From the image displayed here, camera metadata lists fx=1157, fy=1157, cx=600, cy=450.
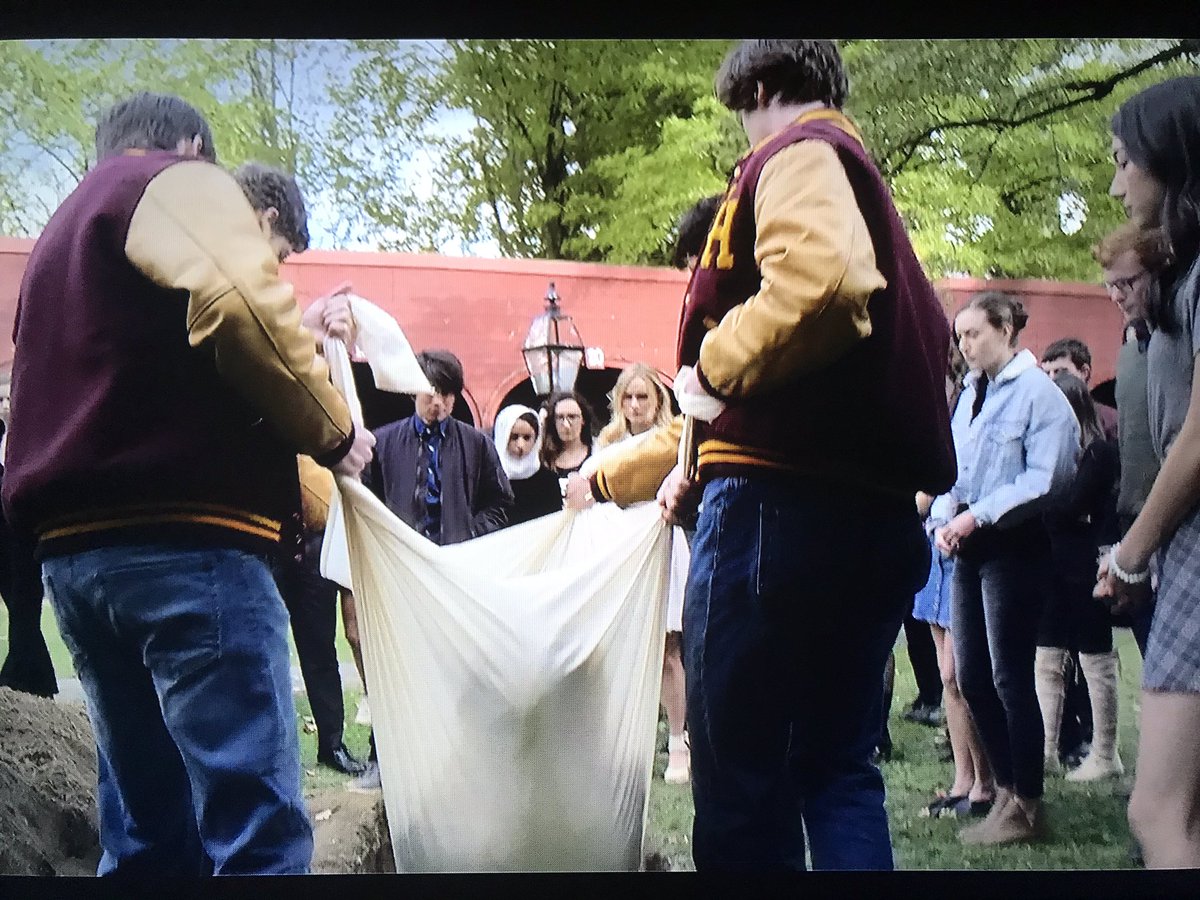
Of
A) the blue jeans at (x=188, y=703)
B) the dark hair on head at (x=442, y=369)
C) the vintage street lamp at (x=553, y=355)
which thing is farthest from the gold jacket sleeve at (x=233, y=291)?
the vintage street lamp at (x=553, y=355)

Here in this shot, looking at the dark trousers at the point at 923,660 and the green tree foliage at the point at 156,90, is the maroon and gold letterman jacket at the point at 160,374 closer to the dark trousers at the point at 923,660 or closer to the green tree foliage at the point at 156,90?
the green tree foliage at the point at 156,90

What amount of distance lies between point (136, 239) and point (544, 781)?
4.74ft

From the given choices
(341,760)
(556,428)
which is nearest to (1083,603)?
(556,428)

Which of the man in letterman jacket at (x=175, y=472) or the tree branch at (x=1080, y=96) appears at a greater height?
the tree branch at (x=1080, y=96)

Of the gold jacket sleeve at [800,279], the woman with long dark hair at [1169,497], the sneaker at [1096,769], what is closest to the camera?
the gold jacket sleeve at [800,279]

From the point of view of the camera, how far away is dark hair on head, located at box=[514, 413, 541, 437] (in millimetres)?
2611

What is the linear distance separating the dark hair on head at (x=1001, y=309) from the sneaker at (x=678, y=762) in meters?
1.16

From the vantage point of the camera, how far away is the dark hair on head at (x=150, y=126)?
8.40 ft

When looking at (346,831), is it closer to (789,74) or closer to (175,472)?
(175,472)

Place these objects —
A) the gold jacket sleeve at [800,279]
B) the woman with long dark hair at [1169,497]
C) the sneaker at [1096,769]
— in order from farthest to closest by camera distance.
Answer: the sneaker at [1096,769]
the woman with long dark hair at [1169,497]
the gold jacket sleeve at [800,279]

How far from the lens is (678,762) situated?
101 inches

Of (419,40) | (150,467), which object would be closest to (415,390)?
(150,467)

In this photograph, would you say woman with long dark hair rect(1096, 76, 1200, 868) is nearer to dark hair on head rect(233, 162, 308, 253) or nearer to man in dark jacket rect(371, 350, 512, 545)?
man in dark jacket rect(371, 350, 512, 545)

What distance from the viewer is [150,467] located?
2420 mm
